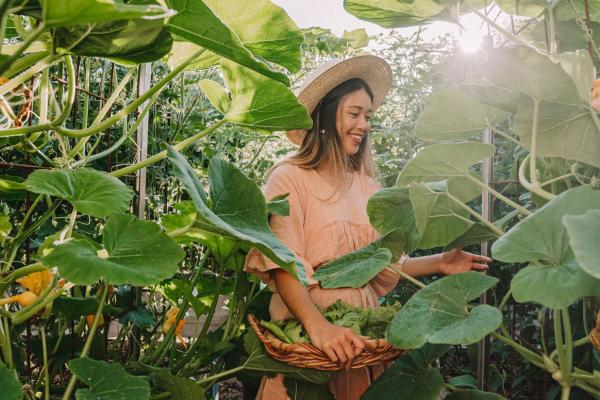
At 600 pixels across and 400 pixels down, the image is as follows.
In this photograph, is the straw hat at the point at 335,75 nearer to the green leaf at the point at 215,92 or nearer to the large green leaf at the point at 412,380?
the green leaf at the point at 215,92

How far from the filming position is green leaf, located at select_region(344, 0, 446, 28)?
93 centimetres

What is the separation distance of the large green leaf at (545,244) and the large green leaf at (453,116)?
0.26 m

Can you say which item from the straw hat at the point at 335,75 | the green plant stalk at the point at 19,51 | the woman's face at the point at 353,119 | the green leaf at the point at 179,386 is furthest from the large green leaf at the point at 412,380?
the green plant stalk at the point at 19,51

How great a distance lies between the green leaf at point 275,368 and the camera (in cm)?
120

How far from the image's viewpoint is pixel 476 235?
0.95 metres

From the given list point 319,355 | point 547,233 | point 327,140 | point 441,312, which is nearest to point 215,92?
point 327,140

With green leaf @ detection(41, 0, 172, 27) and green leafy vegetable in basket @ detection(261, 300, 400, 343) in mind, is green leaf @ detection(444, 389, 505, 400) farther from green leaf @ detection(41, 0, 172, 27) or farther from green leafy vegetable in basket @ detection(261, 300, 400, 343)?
green leaf @ detection(41, 0, 172, 27)

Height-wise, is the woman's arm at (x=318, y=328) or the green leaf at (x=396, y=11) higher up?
the green leaf at (x=396, y=11)

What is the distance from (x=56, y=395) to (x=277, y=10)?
1.06 metres

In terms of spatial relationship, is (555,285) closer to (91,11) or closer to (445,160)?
(445,160)

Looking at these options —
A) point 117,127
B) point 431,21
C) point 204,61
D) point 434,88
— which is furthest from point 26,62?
point 434,88

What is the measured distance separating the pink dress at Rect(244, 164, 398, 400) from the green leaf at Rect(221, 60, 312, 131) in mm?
332

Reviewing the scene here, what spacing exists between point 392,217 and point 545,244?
44 centimetres

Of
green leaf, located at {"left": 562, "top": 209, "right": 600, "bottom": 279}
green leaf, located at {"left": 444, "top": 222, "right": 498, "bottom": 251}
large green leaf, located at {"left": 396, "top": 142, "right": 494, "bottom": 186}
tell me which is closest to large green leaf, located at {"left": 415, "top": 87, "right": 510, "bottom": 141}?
large green leaf, located at {"left": 396, "top": 142, "right": 494, "bottom": 186}
